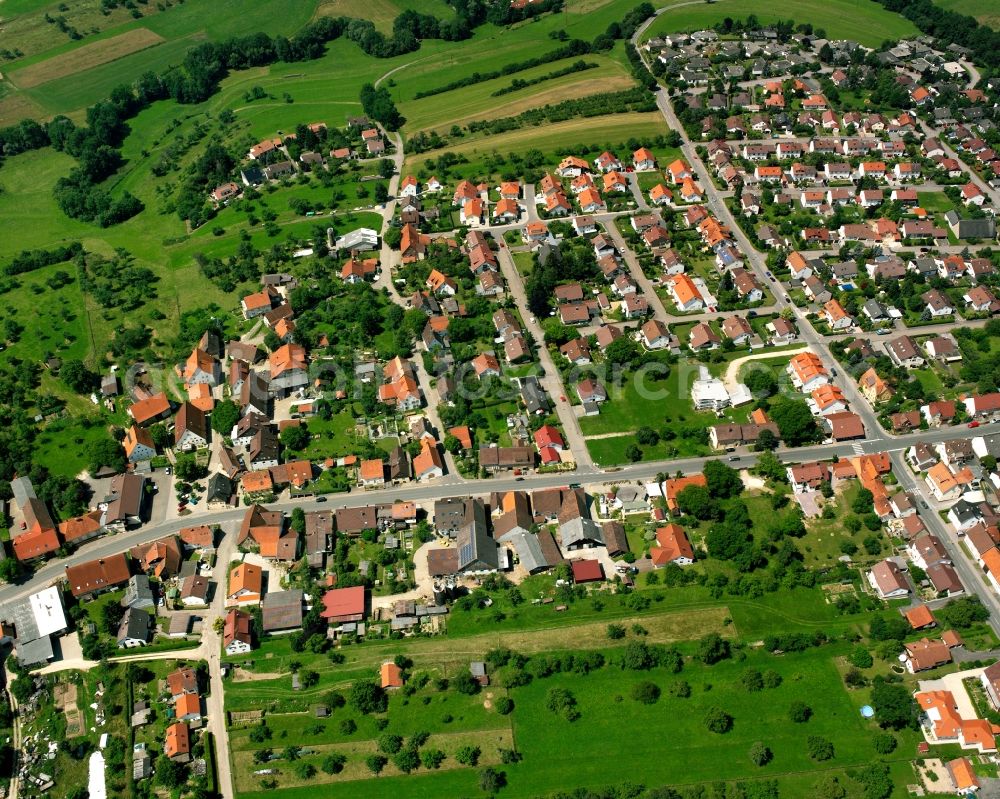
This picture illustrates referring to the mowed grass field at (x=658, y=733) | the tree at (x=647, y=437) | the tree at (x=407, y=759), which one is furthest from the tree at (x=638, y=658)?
the tree at (x=647, y=437)

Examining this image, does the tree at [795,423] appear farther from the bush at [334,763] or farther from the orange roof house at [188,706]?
the orange roof house at [188,706]

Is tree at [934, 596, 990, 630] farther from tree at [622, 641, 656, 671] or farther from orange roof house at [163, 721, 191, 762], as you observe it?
orange roof house at [163, 721, 191, 762]

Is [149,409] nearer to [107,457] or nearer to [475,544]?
[107,457]

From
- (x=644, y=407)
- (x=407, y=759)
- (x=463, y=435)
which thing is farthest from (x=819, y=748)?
(x=463, y=435)

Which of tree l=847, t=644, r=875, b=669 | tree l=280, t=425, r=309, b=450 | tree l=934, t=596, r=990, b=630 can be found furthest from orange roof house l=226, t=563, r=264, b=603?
tree l=934, t=596, r=990, b=630

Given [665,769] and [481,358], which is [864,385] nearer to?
[481,358]
